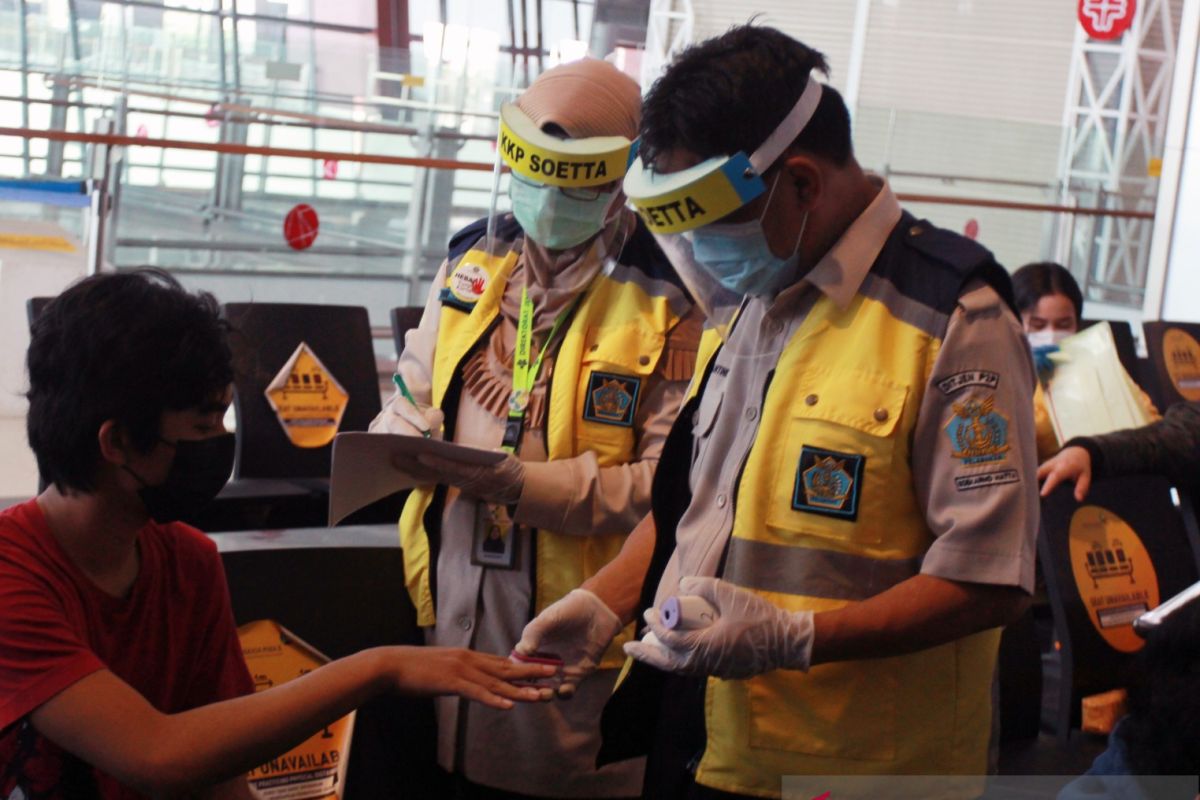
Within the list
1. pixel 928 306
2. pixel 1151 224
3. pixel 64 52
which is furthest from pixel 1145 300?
pixel 928 306

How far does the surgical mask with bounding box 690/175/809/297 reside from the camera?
4.61ft

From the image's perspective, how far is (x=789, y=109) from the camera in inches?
53.7

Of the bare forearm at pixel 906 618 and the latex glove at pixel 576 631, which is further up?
the bare forearm at pixel 906 618

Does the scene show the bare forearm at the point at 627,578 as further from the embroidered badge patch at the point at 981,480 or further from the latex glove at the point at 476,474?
the embroidered badge patch at the point at 981,480

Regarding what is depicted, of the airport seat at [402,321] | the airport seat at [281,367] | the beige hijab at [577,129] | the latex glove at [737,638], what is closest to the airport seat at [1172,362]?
the airport seat at [402,321]

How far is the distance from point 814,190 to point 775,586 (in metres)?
0.42

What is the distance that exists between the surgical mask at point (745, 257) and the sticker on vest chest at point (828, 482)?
20 centimetres

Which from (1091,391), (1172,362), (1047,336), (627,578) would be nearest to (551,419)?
(627,578)

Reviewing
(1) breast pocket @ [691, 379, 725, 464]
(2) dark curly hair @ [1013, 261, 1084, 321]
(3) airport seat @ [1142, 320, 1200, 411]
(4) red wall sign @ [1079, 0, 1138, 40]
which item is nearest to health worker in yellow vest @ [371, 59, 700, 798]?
(1) breast pocket @ [691, 379, 725, 464]

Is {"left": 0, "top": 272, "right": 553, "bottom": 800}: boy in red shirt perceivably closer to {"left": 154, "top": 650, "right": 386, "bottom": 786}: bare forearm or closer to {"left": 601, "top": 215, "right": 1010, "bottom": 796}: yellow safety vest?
{"left": 154, "top": 650, "right": 386, "bottom": 786}: bare forearm

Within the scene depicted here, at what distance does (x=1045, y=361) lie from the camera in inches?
133

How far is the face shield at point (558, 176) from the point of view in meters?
1.90

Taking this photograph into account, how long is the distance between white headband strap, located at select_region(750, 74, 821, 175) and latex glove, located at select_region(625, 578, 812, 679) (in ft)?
1.43

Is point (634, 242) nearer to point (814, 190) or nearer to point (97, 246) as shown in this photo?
point (814, 190)
